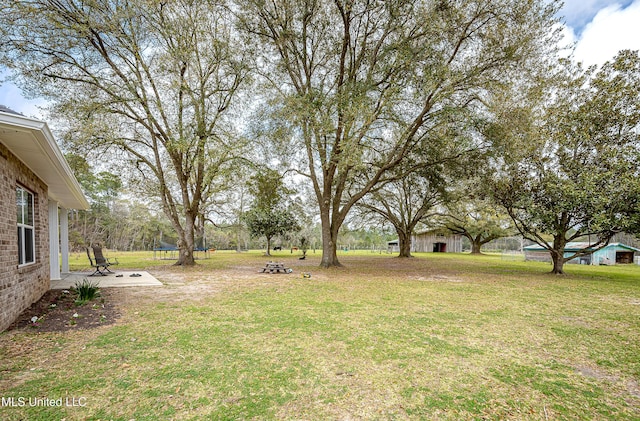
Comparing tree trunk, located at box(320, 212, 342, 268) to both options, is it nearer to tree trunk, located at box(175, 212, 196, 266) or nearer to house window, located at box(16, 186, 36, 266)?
tree trunk, located at box(175, 212, 196, 266)

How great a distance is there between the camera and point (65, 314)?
5680 millimetres

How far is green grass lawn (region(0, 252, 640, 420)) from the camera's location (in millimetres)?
2699

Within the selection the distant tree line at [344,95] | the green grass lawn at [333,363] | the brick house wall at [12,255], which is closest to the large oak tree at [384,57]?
the distant tree line at [344,95]

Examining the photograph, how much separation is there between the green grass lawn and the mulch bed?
1.06ft

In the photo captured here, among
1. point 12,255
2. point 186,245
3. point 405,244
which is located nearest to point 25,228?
point 12,255

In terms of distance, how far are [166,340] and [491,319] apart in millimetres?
5854

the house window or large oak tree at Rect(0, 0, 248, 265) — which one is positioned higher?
large oak tree at Rect(0, 0, 248, 265)

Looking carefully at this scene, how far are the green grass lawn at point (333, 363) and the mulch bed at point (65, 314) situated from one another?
322mm

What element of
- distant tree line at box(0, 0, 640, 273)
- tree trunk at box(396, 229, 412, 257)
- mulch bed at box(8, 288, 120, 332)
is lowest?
tree trunk at box(396, 229, 412, 257)

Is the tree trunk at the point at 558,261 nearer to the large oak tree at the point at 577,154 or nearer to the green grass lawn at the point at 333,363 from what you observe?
the large oak tree at the point at 577,154

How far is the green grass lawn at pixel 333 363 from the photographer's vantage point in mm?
2699

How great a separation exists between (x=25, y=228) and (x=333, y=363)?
715 centimetres

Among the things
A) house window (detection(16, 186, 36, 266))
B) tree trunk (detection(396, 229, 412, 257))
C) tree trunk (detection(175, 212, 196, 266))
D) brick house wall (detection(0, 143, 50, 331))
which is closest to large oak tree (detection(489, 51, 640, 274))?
brick house wall (detection(0, 143, 50, 331))

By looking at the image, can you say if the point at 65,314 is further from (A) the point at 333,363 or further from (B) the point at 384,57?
(B) the point at 384,57
